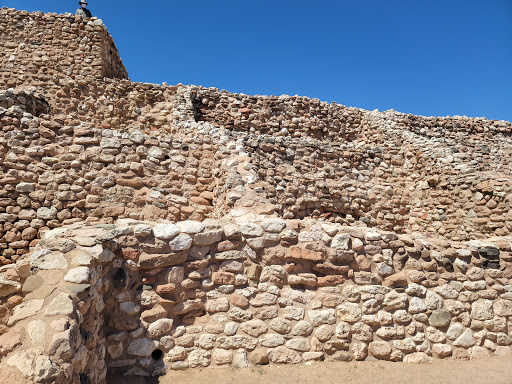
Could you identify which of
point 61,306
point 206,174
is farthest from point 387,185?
point 61,306

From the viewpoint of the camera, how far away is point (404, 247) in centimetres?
440

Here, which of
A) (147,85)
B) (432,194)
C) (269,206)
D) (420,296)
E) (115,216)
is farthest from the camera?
(147,85)

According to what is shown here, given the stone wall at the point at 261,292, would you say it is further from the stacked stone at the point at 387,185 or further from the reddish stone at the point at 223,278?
the stacked stone at the point at 387,185

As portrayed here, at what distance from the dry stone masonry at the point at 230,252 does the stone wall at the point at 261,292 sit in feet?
0.05

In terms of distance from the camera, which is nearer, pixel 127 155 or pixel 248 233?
pixel 248 233

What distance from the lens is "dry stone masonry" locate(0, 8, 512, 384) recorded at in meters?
2.98

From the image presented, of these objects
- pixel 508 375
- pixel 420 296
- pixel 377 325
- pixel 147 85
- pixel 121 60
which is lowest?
pixel 508 375

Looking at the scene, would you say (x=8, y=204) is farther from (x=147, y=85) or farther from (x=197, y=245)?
(x=147, y=85)

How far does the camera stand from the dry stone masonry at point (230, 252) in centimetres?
298

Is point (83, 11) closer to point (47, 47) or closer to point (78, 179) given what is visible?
point (47, 47)

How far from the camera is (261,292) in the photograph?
12.7ft

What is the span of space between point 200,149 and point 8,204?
3301 mm

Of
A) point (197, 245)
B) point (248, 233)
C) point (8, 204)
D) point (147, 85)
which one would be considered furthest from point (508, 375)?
point (147, 85)

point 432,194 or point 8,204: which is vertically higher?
point 432,194
